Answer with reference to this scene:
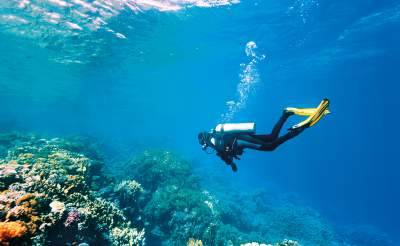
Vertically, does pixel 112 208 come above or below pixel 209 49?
below

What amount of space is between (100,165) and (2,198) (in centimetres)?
655

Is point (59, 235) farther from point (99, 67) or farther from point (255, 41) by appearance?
point (99, 67)

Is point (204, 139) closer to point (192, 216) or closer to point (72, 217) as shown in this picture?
point (72, 217)

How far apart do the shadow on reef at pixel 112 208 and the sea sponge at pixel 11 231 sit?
0.6 inches

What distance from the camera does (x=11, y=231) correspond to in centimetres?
466

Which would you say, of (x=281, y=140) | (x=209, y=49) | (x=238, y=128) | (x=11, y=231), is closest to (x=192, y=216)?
(x=238, y=128)

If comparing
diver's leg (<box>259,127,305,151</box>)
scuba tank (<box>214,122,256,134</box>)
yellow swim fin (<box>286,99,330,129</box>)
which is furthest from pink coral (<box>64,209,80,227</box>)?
yellow swim fin (<box>286,99,330,129</box>)

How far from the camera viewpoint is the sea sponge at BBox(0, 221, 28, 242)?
4505mm

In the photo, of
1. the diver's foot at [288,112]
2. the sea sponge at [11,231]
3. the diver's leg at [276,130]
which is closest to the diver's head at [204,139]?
the diver's leg at [276,130]

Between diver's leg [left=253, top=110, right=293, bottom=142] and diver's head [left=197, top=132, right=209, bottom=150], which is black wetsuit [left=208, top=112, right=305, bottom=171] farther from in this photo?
diver's head [left=197, top=132, right=209, bottom=150]

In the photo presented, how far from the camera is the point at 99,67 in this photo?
122 feet

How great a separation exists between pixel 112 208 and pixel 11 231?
12.1ft

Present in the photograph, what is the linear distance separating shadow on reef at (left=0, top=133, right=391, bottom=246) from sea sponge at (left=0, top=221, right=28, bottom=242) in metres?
0.02

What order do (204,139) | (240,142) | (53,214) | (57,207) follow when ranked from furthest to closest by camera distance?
(204,139) → (240,142) → (57,207) → (53,214)
